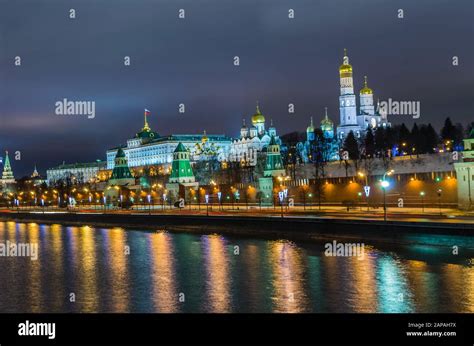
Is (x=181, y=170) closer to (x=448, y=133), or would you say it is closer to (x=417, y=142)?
(x=417, y=142)

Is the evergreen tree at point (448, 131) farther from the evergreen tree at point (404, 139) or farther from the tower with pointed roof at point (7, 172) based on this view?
the tower with pointed roof at point (7, 172)

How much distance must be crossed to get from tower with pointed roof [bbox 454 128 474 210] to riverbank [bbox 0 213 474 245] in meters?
9.03

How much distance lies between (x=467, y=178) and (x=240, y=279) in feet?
63.2

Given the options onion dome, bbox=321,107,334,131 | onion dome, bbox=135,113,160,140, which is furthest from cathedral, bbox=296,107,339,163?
onion dome, bbox=135,113,160,140

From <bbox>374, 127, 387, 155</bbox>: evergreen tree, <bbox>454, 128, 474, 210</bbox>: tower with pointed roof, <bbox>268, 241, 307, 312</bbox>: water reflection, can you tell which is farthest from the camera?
<bbox>374, 127, 387, 155</bbox>: evergreen tree

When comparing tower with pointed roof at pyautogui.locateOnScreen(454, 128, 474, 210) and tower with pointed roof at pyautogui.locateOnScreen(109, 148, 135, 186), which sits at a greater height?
tower with pointed roof at pyautogui.locateOnScreen(109, 148, 135, 186)

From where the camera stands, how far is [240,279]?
22484mm

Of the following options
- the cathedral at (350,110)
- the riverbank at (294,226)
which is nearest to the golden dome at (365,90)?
the cathedral at (350,110)

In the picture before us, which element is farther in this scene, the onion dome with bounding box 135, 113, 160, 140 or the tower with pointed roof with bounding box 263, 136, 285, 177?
the onion dome with bounding box 135, 113, 160, 140

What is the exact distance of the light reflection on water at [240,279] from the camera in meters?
18.7

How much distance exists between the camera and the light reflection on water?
18703mm

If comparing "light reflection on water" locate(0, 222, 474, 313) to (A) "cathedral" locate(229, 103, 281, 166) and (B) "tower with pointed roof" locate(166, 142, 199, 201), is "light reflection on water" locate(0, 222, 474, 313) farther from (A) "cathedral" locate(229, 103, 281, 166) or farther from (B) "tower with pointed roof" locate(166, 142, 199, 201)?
(A) "cathedral" locate(229, 103, 281, 166)

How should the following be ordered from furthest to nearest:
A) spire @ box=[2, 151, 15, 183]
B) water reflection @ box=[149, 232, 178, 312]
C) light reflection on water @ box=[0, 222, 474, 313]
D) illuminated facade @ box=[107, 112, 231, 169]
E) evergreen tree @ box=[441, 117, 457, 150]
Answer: spire @ box=[2, 151, 15, 183] < illuminated facade @ box=[107, 112, 231, 169] < evergreen tree @ box=[441, 117, 457, 150] < water reflection @ box=[149, 232, 178, 312] < light reflection on water @ box=[0, 222, 474, 313]

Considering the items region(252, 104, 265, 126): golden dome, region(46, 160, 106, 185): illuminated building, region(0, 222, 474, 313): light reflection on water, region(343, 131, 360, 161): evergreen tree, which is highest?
region(252, 104, 265, 126): golden dome
